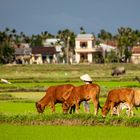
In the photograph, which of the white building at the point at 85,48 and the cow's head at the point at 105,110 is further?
the white building at the point at 85,48

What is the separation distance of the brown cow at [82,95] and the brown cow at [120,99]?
1.07 ft

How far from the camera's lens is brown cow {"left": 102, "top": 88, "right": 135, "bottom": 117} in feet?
49.5

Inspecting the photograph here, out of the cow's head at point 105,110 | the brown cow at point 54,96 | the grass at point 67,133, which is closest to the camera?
the grass at point 67,133

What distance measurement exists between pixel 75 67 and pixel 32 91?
28075 millimetres

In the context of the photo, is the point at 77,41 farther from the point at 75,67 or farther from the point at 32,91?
the point at 32,91

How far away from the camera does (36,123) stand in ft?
48.6

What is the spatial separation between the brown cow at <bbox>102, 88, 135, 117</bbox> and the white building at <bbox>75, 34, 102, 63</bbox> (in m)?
66.6

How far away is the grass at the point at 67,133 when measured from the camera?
12336mm

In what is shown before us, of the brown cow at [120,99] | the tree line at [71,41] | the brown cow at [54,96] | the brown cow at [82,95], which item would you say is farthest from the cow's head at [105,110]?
the tree line at [71,41]

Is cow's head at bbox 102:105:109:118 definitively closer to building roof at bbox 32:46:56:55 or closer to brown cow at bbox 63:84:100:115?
brown cow at bbox 63:84:100:115

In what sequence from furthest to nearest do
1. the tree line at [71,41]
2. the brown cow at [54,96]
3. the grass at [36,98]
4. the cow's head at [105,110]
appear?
the tree line at [71,41], the brown cow at [54,96], the cow's head at [105,110], the grass at [36,98]

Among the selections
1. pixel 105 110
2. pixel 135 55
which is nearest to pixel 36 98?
pixel 105 110

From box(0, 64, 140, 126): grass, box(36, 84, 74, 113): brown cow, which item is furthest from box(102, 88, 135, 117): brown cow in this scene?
box(36, 84, 74, 113): brown cow

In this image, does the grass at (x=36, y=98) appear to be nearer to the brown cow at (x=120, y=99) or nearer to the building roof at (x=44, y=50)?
the brown cow at (x=120, y=99)
